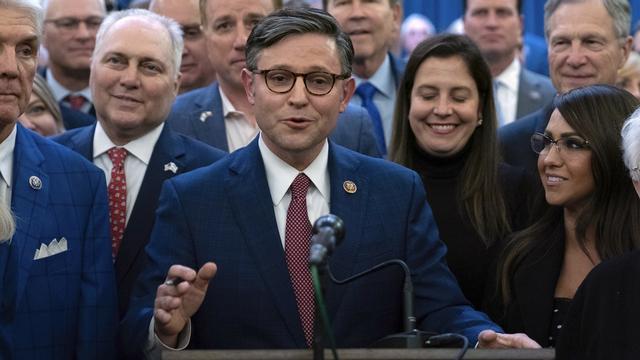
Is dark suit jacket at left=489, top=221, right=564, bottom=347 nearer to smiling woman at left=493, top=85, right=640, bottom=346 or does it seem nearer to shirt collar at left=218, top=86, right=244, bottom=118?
smiling woman at left=493, top=85, right=640, bottom=346

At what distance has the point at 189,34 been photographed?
6.90 metres

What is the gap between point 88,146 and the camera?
5.49 metres

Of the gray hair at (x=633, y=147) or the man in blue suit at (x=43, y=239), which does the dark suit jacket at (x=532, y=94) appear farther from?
the man in blue suit at (x=43, y=239)

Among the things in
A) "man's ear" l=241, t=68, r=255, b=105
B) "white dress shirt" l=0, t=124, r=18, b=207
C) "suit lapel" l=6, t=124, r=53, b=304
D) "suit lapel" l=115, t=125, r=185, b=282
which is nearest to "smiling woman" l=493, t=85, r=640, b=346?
"man's ear" l=241, t=68, r=255, b=105

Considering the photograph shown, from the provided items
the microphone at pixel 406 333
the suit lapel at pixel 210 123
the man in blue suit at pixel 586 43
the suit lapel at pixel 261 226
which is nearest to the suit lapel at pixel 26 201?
the suit lapel at pixel 261 226

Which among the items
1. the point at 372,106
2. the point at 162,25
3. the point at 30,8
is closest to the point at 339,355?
the point at 30,8

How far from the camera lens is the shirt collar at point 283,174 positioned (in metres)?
4.54

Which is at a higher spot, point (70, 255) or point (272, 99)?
point (272, 99)

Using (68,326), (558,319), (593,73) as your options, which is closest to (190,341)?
(68,326)

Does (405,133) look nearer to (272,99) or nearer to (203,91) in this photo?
(203,91)

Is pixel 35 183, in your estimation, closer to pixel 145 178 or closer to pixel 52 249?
pixel 52 249

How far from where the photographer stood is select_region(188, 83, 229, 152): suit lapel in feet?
19.4

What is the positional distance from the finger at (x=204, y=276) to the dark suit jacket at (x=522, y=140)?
87.6 inches

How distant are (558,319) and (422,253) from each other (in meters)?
0.68
